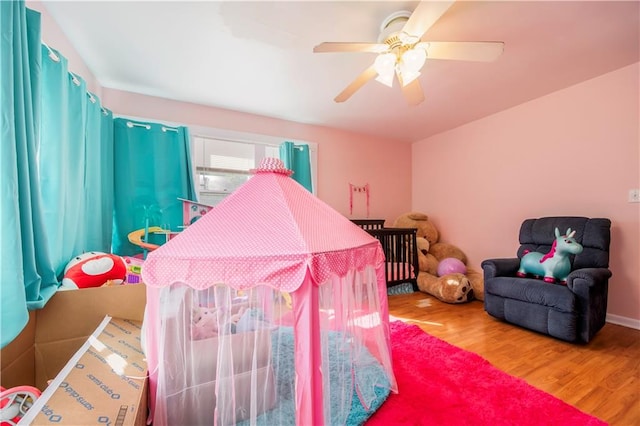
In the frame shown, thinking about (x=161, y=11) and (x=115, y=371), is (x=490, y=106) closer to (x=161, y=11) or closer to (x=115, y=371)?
(x=161, y=11)

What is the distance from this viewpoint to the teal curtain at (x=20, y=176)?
3.63 feet

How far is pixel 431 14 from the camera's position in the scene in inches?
55.0

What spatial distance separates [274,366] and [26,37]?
204 centimetres

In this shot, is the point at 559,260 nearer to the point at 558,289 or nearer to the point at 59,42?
the point at 558,289

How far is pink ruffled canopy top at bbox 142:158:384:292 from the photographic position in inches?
41.6

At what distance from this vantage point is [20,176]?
123cm

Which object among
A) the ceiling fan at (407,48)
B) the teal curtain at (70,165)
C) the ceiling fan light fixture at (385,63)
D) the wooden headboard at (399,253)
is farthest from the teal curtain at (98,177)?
the wooden headboard at (399,253)

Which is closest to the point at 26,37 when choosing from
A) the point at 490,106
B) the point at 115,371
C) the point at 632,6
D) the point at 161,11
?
the point at 161,11

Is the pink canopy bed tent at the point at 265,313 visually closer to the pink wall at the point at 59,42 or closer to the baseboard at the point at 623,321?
the pink wall at the point at 59,42

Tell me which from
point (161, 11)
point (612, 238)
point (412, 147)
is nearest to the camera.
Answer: point (161, 11)

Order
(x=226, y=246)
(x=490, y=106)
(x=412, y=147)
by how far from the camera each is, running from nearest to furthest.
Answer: (x=226, y=246), (x=490, y=106), (x=412, y=147)

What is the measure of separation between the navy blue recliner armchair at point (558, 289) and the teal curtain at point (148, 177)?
345cm

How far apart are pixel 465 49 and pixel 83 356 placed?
8.81 feet

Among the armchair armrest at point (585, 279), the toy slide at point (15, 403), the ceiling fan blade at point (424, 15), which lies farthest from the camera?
the armchair armrest at point (585, 279)
